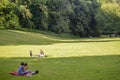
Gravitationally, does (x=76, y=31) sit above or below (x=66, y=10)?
below

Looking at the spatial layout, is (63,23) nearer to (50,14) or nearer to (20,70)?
(50,14)

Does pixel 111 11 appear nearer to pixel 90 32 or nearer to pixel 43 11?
pixel 90 32

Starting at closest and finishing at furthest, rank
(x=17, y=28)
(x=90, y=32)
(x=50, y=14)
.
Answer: (x=17, y=28), (x=50, y=14), (x=90, y=32)

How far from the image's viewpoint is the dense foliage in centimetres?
10600

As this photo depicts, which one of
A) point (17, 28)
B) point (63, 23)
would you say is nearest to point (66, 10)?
point (63, 23)

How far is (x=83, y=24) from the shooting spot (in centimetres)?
12731

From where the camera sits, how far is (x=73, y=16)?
124 m

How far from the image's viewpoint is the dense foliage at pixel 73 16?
348 feet

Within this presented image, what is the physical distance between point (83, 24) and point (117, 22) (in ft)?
46.2

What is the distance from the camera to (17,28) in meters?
92.4

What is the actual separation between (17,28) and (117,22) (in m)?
47.0

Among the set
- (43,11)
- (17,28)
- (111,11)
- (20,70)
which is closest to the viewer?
(20,70)

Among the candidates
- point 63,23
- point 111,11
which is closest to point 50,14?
point 63,23

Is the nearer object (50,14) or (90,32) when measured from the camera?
(50,14)
